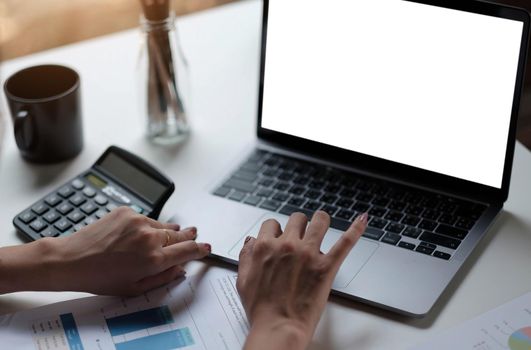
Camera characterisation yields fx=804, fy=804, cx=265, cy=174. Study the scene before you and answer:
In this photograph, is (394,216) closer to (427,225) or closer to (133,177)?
(427,225)

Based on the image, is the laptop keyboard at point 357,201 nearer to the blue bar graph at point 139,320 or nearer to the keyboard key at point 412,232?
the keyboard key at point 412,232

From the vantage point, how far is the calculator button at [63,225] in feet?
3.44

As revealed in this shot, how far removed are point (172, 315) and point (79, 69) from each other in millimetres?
660

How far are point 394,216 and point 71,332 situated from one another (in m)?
0.44

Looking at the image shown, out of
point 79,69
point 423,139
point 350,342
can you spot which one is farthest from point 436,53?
point 79,69

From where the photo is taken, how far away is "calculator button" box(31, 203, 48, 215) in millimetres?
Result: 1076

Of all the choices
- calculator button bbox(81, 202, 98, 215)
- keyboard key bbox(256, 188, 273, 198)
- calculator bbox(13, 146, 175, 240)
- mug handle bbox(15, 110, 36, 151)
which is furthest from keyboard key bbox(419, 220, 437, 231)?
mug handle bbox(15, 110, 36, 151)

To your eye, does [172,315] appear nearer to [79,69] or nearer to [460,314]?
[460,314]

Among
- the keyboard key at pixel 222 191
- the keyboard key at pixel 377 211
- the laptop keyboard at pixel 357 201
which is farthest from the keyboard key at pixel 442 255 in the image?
the keyboard key at pixel 222 191

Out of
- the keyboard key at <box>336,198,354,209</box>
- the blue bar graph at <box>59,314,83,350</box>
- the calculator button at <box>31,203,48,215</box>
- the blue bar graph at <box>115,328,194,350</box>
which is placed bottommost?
the blue bar graph at <box>59,314,83,350</box>

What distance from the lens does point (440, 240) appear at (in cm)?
101

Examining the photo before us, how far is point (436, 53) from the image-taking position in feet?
3.43

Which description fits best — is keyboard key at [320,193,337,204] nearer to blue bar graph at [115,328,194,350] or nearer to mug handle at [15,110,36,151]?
blue bar graph at [115,328,194,350]

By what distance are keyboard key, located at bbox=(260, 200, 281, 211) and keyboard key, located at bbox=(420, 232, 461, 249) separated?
0.20 meters
